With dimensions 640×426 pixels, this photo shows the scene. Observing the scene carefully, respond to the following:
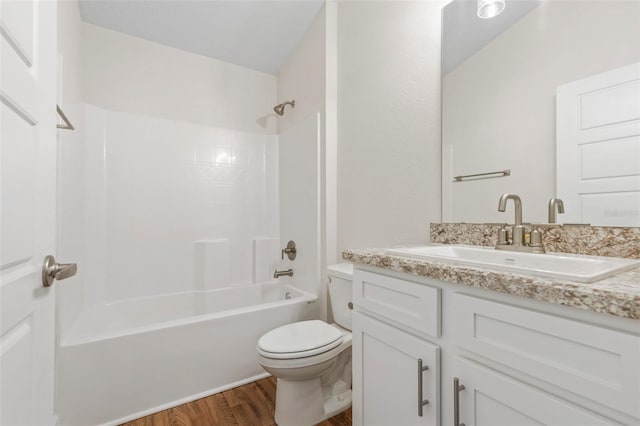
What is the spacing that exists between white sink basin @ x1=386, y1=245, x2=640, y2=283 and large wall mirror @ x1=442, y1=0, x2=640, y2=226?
0.18 meters

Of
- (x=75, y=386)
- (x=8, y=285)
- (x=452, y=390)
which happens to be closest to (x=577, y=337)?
(x=452, y=390)

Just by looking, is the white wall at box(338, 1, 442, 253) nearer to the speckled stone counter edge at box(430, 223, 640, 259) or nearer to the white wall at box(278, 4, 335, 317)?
the white wall at box(278, 4, 335, 317)

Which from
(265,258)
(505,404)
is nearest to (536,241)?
(505,404)

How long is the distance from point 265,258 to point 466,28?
7.45 feet

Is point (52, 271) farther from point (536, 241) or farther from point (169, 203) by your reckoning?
point (169, 203)

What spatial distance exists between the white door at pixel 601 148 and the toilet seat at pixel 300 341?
1.12 meters

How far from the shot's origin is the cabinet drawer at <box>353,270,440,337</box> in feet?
2.72

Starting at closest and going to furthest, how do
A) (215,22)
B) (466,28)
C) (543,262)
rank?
1. (543,262)
2. (466,28)
3. (215,22)

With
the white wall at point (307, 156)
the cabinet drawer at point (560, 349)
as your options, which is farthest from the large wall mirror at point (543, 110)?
the white wall at point (307, 156)

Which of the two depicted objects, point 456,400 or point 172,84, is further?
point 172,84

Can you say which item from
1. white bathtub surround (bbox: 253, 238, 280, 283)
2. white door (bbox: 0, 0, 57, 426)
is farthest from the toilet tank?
white door (bbox: 0, 0, 57, 426)

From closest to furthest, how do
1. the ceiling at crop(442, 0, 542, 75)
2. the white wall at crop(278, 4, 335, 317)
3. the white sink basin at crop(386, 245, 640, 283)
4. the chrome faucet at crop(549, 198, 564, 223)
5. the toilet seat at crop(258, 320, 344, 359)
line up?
1. the white sink basin at crop(386, 245, 640, 283)
2. the chrome faucet at crop(549, 198, 564, 223)
3. the ceiling at crop(442, 0, 542, 75)
4. the toilet seat at crop(258, 320, 344, 359)
5. the white wall at crop(278, 4, 335, 317)

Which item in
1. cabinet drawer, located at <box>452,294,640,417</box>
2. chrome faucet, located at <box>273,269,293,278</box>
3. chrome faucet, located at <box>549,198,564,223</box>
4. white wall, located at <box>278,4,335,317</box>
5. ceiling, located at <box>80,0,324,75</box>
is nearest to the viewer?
cabinet drawer, located at <box>452,294,640,417</box>

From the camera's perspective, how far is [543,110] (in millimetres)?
1064
